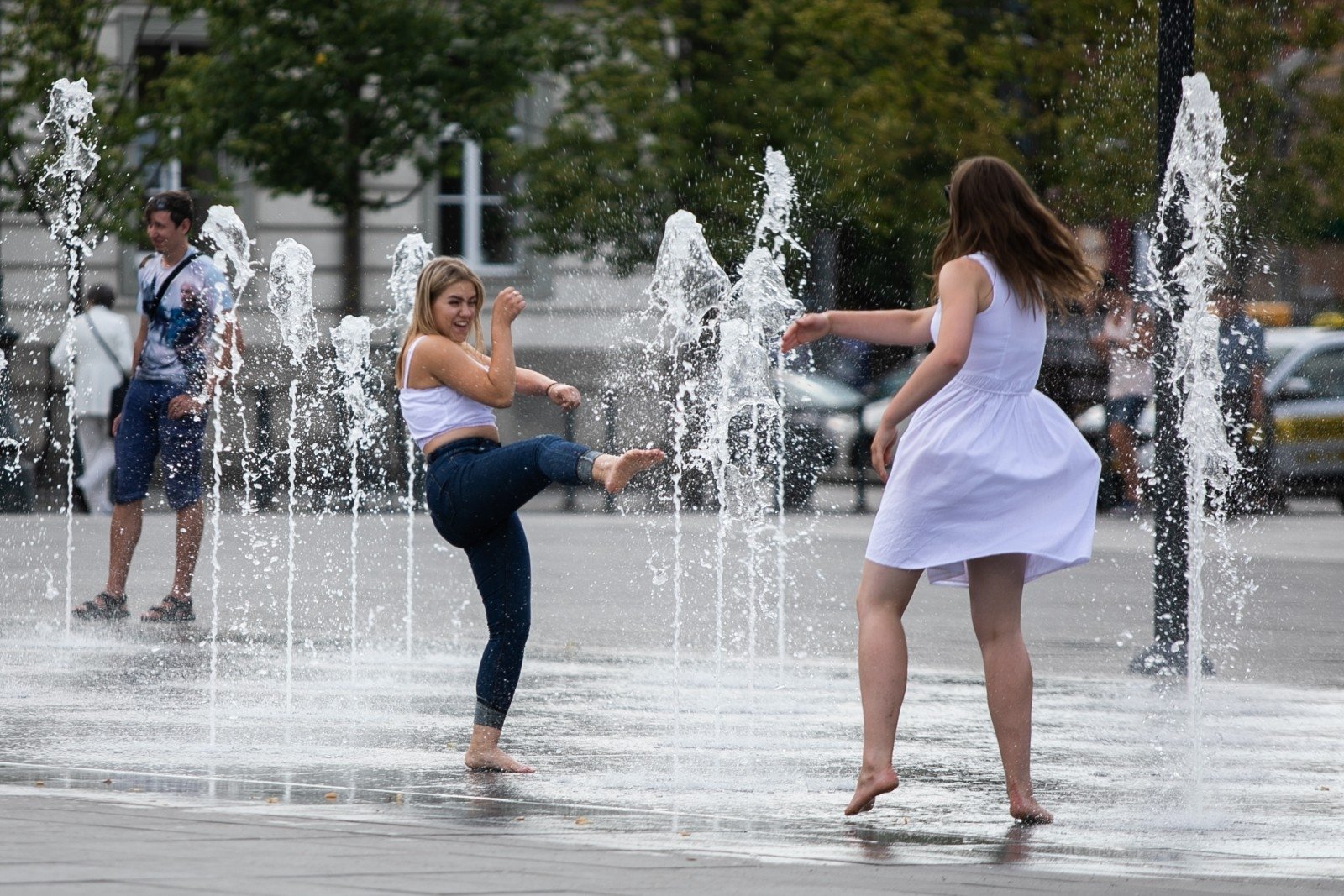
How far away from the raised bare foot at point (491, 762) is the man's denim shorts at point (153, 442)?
3.91m

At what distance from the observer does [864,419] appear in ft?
75.6

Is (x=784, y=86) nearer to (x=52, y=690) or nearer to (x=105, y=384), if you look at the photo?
(x=105, y=384)

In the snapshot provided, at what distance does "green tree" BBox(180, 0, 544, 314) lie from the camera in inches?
873

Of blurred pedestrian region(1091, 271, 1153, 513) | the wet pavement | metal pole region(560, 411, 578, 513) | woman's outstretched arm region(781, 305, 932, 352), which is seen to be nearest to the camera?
the wet pavement

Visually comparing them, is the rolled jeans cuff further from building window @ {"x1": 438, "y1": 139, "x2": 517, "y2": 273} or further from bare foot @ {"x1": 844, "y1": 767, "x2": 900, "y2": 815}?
building window @ {"x1": 438, "y1": 139, "x2": 517, "y2": 273}

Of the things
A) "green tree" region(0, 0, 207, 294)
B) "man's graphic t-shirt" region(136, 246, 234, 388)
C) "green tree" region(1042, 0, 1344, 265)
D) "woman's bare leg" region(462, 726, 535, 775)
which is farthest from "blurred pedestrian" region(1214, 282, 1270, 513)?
"woman's bare leg" region(462, 726, 535, 775)

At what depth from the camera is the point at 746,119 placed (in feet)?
80.9

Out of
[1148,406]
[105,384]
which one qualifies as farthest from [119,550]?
[1148,406]

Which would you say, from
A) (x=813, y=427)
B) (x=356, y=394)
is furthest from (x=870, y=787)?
(x=813, y=427)

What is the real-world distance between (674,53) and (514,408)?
4.37 meters

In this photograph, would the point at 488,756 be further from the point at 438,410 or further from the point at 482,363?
the point at 482,363

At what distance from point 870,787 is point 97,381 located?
43.9ft

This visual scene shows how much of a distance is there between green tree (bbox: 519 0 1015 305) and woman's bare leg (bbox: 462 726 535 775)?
630 inches

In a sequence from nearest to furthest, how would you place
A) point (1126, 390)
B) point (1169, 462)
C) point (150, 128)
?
point (1169, 462)
point (1126, 390)
point (150, 128)
